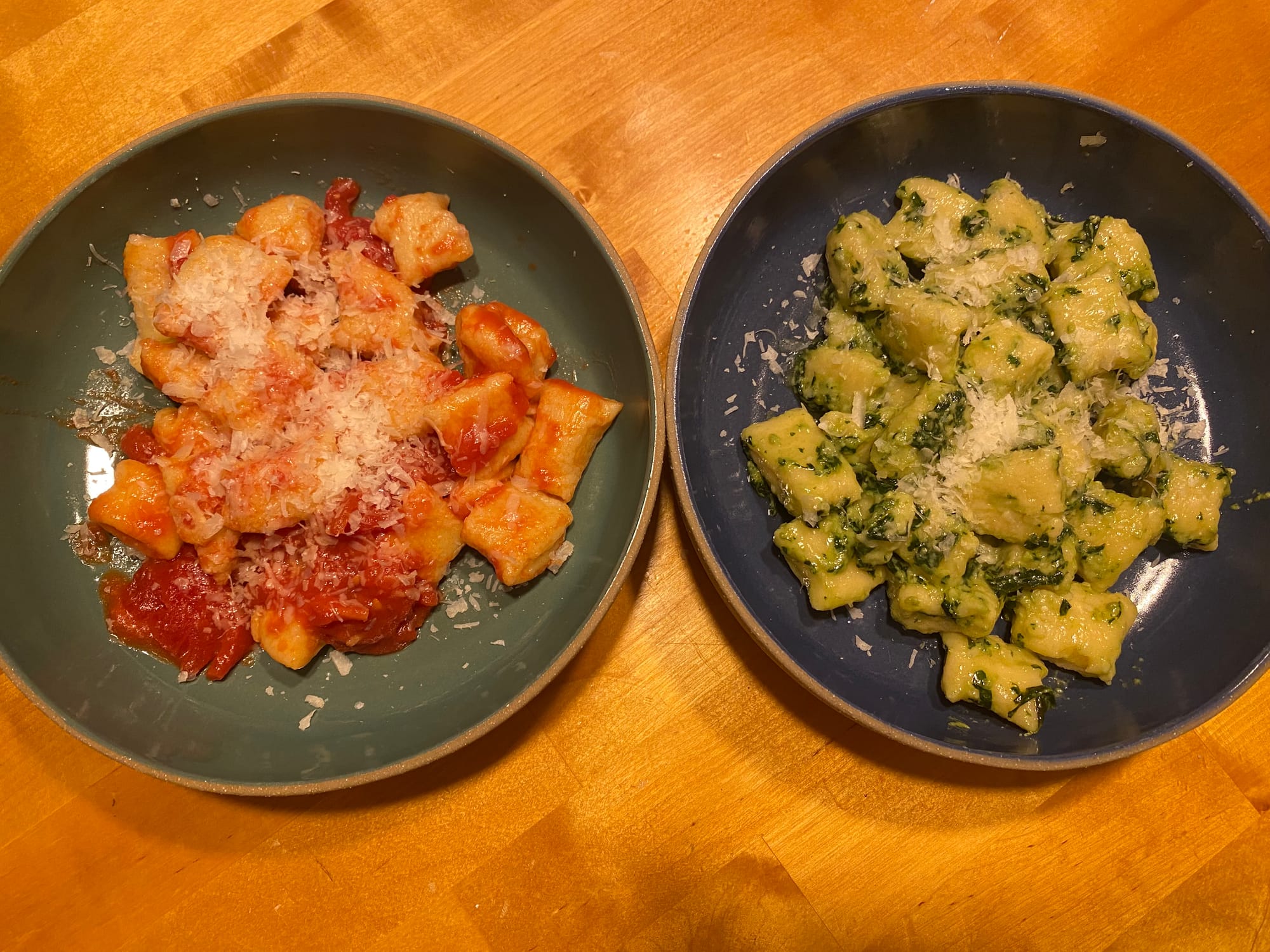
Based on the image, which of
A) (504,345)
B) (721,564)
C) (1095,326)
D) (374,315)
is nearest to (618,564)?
(721,564)

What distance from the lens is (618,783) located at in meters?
1.84

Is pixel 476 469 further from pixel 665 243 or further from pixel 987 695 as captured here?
pixel 987 695

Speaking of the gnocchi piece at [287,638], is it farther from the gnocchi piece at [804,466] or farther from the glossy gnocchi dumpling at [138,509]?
the gnocchi piece at [804,466]

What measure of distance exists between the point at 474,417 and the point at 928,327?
3.23 feet

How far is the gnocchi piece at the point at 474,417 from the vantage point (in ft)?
5.27

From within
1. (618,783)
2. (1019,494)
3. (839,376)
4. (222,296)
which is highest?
(222,296)

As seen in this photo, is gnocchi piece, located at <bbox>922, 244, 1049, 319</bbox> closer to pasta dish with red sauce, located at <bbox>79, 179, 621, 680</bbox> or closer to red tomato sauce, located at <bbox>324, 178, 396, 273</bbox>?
pasta dish with red sauce, located at <bbox>79, 179, 621, 680</bbox>

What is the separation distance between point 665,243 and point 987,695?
1.32 metres

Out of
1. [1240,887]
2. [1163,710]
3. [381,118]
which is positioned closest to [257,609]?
[381,118]

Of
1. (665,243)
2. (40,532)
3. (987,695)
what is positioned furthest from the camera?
(665,243)

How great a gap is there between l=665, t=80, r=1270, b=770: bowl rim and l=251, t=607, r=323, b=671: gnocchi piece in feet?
2.78

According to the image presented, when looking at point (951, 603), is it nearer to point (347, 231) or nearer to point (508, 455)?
point (508, 455)

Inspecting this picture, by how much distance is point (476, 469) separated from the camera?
1680mm

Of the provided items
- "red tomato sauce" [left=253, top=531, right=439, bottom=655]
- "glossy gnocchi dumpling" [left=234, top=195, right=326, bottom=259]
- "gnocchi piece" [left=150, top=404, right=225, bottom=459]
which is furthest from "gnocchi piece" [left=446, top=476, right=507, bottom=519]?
"glossy gnocchi dumpling" [left=234, top=195, right=326, bottom=259]
